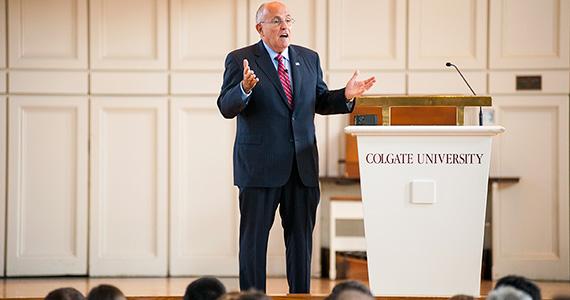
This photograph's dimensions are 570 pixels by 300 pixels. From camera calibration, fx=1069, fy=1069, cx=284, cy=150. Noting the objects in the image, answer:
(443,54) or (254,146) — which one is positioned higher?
(443,54)

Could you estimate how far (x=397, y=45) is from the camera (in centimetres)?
671

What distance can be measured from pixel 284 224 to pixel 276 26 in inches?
32.2

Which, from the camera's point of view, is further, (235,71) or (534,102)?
(534,102)

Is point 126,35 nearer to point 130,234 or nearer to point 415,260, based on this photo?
point 130,234

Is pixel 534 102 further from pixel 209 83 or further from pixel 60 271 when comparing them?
pixel 60 271

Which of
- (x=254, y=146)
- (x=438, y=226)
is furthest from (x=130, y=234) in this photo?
(x=438, y=226)

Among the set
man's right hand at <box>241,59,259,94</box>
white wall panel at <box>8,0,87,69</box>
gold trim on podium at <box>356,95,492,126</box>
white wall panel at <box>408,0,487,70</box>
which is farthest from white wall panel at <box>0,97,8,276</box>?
gold trim on podium at <box>356,95,492,126</box>

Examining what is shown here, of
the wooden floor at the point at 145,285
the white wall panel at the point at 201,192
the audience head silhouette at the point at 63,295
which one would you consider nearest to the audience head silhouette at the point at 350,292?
the audience head silhouette at the point at 63,295

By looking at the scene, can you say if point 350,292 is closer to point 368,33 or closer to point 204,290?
point 204,290

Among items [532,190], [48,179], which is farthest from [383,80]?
[48,179]

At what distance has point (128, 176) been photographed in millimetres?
6742

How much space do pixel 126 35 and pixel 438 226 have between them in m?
3.17

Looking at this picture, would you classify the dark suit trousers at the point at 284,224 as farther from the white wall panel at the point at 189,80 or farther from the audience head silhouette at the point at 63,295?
the white wall panel at the point at 189,80

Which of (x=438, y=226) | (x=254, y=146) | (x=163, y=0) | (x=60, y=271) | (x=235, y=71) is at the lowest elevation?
(x=60, y=271)
